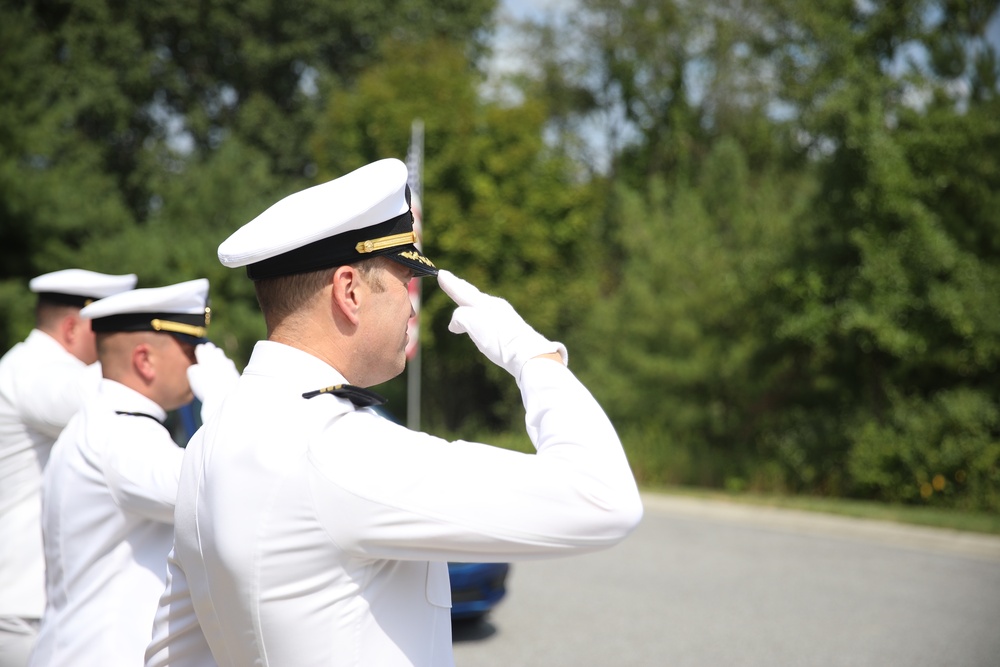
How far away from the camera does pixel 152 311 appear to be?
10.4ft

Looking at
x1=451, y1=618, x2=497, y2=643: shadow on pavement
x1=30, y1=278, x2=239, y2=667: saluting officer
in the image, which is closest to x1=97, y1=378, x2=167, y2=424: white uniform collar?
x1=30, y1=278, x2=239, y2=667: saluting officer

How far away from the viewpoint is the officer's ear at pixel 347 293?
5.84 ft

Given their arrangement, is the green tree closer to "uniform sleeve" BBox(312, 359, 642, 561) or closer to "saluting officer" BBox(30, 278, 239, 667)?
"saluting officer" BBox(30, 278, 239, 667)

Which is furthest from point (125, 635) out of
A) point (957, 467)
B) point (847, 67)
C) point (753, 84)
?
point (753, 84)

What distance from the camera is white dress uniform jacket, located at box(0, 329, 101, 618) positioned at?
11.5 feet

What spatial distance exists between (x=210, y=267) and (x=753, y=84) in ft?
59.8

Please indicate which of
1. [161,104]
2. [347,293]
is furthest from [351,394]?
[161,104]

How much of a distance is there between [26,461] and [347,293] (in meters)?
2.53

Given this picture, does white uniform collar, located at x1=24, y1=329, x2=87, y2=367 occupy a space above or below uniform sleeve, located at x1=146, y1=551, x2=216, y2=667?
above

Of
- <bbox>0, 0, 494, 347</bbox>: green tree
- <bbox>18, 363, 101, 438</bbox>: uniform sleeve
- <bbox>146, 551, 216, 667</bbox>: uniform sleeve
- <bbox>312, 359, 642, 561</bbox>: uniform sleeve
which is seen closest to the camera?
<bbox>312, 359, 642, 561</bbox>: uniform sleeve

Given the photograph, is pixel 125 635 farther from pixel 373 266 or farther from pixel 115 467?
pixel 373 266

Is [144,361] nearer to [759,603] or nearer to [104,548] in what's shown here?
[104,548]

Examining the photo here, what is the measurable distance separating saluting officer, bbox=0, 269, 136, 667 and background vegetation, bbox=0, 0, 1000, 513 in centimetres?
1264

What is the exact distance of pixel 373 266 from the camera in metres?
1.81
